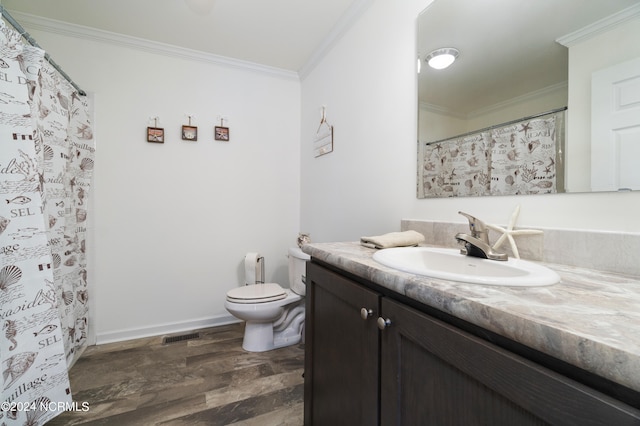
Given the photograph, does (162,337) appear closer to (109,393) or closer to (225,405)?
(109,393)

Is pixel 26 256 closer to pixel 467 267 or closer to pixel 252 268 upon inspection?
pixel 252 268

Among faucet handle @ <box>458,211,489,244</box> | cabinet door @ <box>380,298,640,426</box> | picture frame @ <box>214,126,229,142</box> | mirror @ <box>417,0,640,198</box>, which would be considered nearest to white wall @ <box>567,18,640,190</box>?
mirror @ <box>417,0,640,198</box>

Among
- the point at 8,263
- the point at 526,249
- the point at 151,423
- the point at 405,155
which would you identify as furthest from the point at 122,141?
the point at 526,249

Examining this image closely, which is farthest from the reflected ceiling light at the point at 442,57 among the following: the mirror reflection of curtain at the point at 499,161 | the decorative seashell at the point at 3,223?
the decorative seashell at the point at 3,223

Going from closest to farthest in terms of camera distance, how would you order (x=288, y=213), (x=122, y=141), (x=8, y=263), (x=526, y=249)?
(x=526, y=249) → (x=8, y=263) → (x=122, y=141) → (x=288, y=213)

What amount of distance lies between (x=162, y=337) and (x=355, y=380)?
1968mm

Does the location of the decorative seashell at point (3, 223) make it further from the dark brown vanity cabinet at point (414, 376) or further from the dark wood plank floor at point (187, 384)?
the dark brown vanity cabinet at point (414, 376)

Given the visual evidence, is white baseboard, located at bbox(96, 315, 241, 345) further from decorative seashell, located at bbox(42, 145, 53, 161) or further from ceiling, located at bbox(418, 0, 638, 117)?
ceiling, located at bbox(418, 0, 638, 117)

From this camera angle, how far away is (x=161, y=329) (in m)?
2.13

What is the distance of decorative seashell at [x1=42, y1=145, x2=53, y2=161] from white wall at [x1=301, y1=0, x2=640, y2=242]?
1.68 metres

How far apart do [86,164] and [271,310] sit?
1.72 m

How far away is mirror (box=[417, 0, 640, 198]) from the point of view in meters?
0.74

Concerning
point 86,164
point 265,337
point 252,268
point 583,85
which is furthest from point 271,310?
point 583,85

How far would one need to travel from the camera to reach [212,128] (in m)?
2.30
